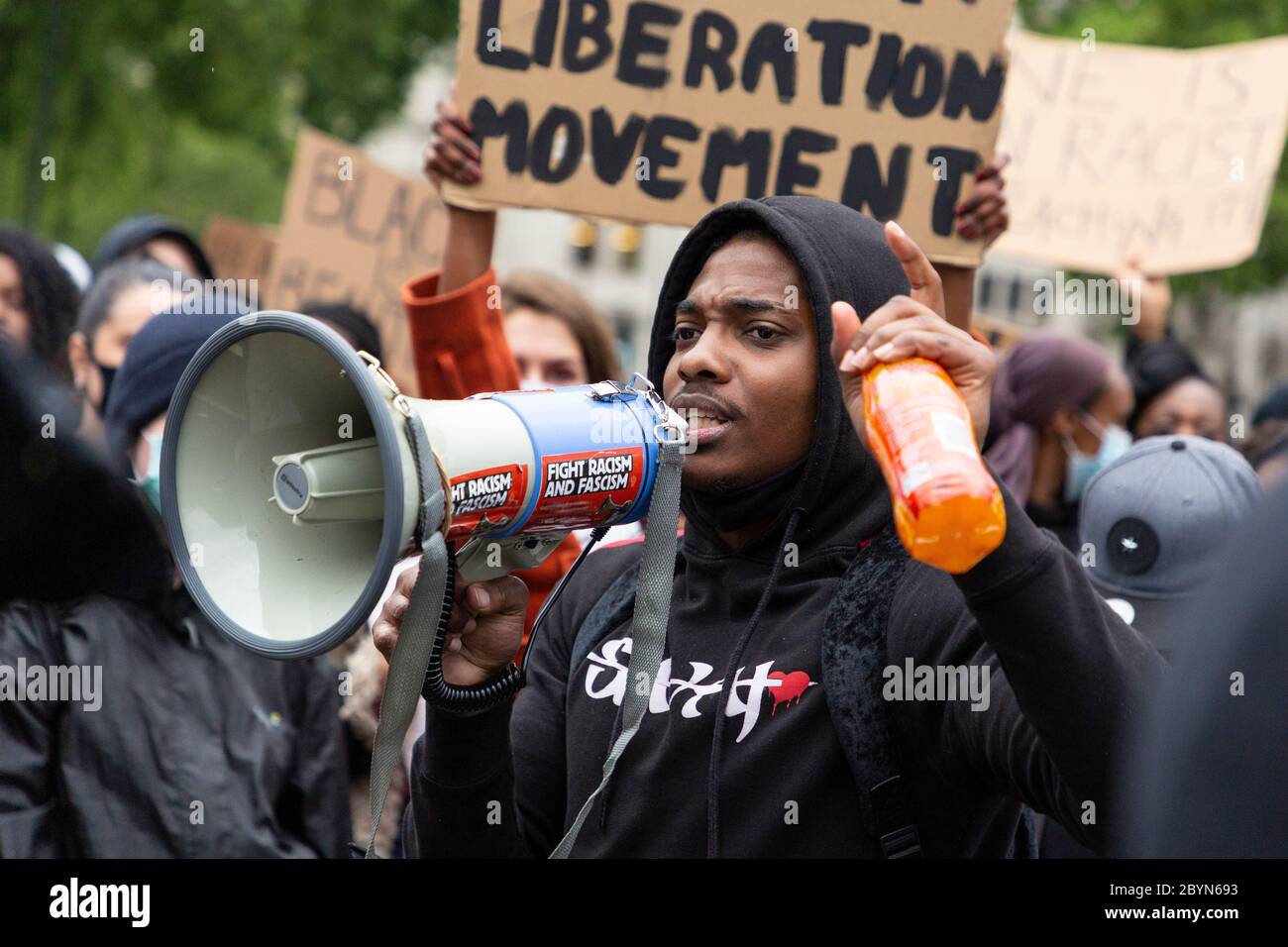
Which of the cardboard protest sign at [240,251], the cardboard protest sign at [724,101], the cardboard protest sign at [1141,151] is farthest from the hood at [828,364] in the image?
the cardboard protest sign at [240,251]

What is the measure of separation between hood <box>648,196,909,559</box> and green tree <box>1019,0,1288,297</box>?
22650mm

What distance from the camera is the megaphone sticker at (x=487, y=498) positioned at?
1.88m

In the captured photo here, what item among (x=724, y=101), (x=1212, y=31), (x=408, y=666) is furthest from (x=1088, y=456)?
(x=1212, y=31)

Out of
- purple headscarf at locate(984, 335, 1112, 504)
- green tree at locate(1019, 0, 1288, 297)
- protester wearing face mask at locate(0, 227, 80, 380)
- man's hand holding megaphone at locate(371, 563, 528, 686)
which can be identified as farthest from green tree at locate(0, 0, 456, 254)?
green tree at locate(1019, 0, 1288, 297)

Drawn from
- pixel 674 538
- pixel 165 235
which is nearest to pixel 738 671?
pixel 674 538

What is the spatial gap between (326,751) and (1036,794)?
2035 millimetres

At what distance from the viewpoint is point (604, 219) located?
3.75 metres

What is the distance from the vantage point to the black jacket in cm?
296

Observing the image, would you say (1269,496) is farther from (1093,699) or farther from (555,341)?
(555,341)

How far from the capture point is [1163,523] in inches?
125

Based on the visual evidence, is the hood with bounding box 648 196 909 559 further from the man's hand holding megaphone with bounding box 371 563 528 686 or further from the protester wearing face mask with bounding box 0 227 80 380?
the protester wearing face mask with bounding box 0 227 80 380

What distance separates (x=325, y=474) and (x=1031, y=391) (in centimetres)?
350

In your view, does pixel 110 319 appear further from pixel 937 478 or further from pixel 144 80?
pixel 144 80
